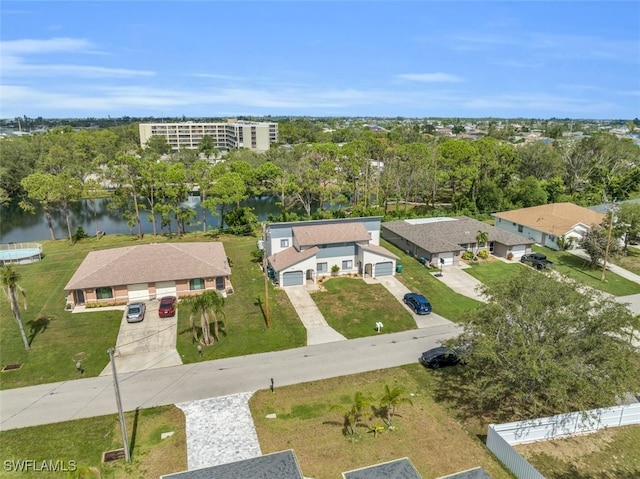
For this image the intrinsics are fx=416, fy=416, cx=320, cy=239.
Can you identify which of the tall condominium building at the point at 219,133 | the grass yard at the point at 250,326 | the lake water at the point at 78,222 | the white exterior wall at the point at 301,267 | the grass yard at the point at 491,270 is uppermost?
the tall condominium building at the point at 219,133

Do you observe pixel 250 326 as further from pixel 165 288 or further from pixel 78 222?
pixel 78 222

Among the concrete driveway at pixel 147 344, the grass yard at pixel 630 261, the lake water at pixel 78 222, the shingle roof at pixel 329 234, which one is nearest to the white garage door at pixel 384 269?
the shingle roof at pixel 329 234

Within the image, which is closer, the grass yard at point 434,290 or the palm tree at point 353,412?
the palm tree at point 353,412

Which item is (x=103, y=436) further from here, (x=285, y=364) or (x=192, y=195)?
(x=192, y=195)

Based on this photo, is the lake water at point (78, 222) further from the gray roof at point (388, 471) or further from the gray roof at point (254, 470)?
the gray roof at point (388, 471)

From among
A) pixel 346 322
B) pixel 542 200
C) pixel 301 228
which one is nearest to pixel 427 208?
pixel 542 200

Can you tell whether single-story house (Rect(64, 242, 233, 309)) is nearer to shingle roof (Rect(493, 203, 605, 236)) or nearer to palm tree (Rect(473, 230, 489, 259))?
palm tree (Rect(473, 230, 489, 259))
